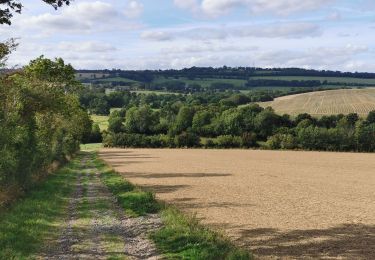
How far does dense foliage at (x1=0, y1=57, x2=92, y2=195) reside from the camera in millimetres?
23141

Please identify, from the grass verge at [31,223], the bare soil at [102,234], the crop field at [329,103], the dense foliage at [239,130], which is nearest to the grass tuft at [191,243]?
the bare soil at [102,234]

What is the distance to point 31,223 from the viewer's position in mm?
17766

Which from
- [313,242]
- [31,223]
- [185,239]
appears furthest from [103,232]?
[313,242]

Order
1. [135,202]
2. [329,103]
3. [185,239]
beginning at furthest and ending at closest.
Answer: [329,103]
[135,202]
[185,239]

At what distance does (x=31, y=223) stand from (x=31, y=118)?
17347 millimetres

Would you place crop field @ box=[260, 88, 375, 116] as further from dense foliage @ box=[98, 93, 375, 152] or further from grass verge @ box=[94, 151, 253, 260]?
grass verge @ box=[94, 151, 253, 260]

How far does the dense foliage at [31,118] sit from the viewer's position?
911 inches

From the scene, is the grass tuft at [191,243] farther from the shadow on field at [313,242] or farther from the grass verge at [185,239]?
the shadow on field at [313,242]

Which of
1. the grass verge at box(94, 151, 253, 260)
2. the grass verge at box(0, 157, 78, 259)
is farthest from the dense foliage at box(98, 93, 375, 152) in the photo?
the grass verge at box(94, 151, 253, 260)

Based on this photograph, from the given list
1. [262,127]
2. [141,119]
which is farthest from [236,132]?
[141,119]

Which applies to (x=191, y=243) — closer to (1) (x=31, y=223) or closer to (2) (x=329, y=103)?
(1) (x=31, y=223)

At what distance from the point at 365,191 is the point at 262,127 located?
8903 centimetres

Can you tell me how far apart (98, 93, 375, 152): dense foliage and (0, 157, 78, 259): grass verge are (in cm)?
9889

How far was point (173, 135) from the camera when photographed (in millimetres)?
134000
